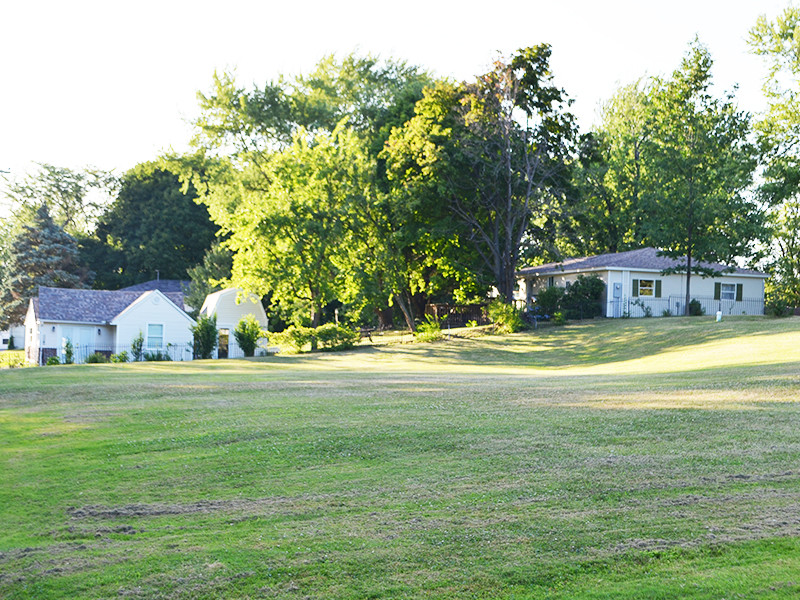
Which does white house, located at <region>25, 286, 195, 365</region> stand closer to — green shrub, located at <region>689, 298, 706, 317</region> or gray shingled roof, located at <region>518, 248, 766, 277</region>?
gray shingled roof, located at <region>518, 248, 766, 277</region>

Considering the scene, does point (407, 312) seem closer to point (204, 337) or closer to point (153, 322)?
point (204, 337)

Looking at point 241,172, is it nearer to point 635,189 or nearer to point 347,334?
point 347,334

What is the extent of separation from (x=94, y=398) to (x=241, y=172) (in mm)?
39399

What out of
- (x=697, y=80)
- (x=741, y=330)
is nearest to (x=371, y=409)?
(x=741, y=330)

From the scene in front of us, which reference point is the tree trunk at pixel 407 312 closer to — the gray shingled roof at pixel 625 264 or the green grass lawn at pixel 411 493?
the gray shingled roof at pixel 625 264

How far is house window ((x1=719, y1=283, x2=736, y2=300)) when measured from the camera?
4672 cm

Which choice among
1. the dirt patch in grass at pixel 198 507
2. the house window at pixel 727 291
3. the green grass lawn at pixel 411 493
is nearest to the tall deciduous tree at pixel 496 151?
the house window at pixel 727 291

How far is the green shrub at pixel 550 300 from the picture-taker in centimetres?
4391

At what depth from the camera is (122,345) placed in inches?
1753

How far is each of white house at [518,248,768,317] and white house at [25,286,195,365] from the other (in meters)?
21.9

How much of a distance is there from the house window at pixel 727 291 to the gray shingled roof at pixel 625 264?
0.96 metres

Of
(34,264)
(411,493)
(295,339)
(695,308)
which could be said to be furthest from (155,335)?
(411,493)

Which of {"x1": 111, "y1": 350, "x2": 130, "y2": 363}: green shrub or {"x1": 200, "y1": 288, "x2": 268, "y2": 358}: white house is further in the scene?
{"x1": 200, "y1": 288, "x2": 268, "y2": 358}: white house

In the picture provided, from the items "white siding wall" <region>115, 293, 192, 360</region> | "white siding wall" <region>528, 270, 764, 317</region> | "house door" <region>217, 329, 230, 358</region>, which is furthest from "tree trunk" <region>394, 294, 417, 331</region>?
"white siding wall" <region>115, 293, 192, 360</region>
